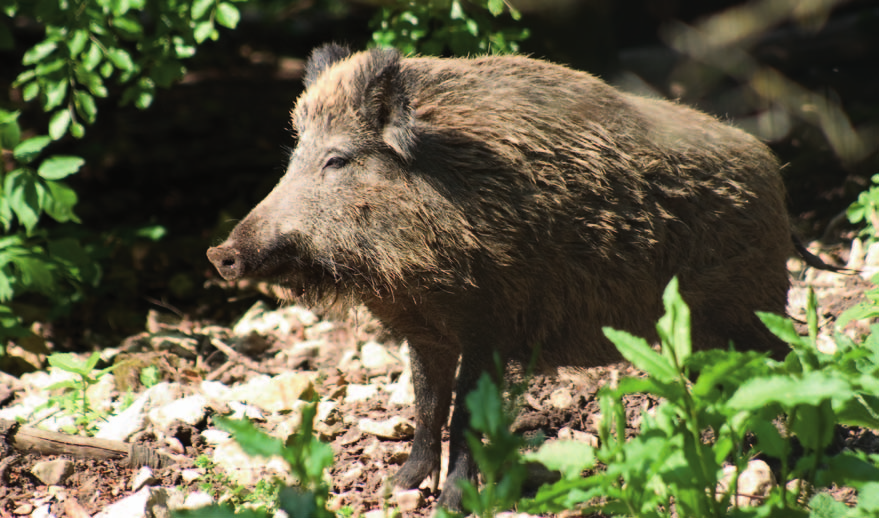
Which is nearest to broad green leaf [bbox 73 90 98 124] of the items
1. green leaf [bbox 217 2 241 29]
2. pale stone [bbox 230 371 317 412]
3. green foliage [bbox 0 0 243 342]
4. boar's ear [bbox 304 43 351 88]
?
green foliage [bbox 0 0 243 342]

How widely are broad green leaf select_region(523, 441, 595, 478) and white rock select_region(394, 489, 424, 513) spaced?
127 cm

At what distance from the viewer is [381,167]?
3.47 metres

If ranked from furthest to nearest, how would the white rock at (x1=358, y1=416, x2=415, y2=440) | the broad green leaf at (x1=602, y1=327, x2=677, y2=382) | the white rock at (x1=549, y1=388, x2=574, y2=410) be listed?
1. the white rock at (x1=549, y1=388, x2=574, y2=410)
2. the white rock at (x1=358, y1=416, x2=415, y2=440)
3. the broad green leaf at (x1=602, y1=327, x2=677, y2=382)

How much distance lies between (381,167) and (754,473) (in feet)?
6.04

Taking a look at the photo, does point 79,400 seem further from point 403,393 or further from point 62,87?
point 62,87

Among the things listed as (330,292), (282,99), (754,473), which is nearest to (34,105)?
(282,99)

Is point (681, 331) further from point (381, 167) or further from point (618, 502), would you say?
point (381, 167)

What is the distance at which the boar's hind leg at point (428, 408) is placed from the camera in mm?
3543

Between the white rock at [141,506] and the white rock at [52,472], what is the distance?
0.33m

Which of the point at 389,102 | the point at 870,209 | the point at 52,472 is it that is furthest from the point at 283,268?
the point at 870,209

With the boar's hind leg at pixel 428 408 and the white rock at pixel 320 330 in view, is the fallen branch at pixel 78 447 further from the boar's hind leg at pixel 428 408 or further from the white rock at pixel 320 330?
the white rock at pixel 320 330

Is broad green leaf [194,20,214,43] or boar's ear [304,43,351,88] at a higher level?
broad green leaf [194,20,214,43]

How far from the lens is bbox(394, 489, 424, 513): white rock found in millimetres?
3295

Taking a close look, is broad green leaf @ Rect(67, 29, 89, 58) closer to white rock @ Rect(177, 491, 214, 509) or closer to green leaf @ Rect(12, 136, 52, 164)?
green leaf @ Rect(12, 136, 52, 164)
